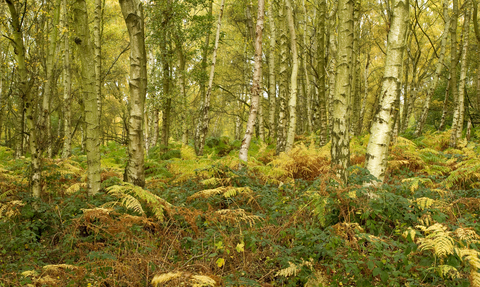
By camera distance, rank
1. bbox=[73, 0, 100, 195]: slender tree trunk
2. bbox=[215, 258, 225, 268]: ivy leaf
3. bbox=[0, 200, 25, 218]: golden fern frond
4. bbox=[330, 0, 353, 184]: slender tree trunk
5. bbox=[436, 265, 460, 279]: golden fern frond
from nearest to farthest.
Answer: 1. bbox=[436, 265, 460, 279]: golden fern frond
2. bbox=[215, 258, 225, 268]: ivy leaf
3. bbox=[0, 200, 25, 218]: golden fern frond
4. bbox=[73, 0, 100, 195]: slender tree trunk
5. bbox=[330, 0, 353, 184]: slender tree trunk

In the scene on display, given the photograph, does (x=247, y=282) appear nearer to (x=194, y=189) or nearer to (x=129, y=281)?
(x=129, y=281)

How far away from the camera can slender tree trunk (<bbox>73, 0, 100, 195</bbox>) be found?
4.33 meters

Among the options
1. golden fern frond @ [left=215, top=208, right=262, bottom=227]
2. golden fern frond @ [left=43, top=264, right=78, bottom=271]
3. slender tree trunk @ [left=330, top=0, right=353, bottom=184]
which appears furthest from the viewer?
slender tree trunk @ [left=330, top=0, right=353, bottom=184]

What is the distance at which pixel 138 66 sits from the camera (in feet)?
15.0

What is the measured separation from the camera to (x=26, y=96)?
4.77m

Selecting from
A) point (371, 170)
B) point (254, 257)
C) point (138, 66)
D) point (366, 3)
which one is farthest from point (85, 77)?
point (366, 3)

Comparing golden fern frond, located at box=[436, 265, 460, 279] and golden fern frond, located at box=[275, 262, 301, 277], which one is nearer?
golden fern frond, located at box=[436, 265, 460, 279]

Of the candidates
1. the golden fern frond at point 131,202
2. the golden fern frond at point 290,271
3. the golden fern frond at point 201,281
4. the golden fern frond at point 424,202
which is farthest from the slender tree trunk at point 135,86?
the golden fern frond at point 424,202

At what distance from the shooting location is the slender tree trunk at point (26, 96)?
475 centimetres

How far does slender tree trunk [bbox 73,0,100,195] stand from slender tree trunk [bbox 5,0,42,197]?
125 centimetres

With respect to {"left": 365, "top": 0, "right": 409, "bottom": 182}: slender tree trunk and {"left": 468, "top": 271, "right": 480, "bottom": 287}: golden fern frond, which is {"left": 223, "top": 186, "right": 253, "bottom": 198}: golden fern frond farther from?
{"left": 468, "top": 271, "right": 480, "bottom": 287}: golden fern frond

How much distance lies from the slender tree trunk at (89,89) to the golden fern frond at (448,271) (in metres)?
4.79

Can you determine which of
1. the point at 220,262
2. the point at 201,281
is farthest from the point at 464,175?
the point at 201,281

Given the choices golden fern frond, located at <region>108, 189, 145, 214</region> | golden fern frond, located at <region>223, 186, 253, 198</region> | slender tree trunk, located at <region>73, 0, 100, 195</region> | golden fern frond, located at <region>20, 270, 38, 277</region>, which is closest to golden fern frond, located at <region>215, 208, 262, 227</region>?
golden fern frond, located at <region>223, 186, 253, 198</region>
